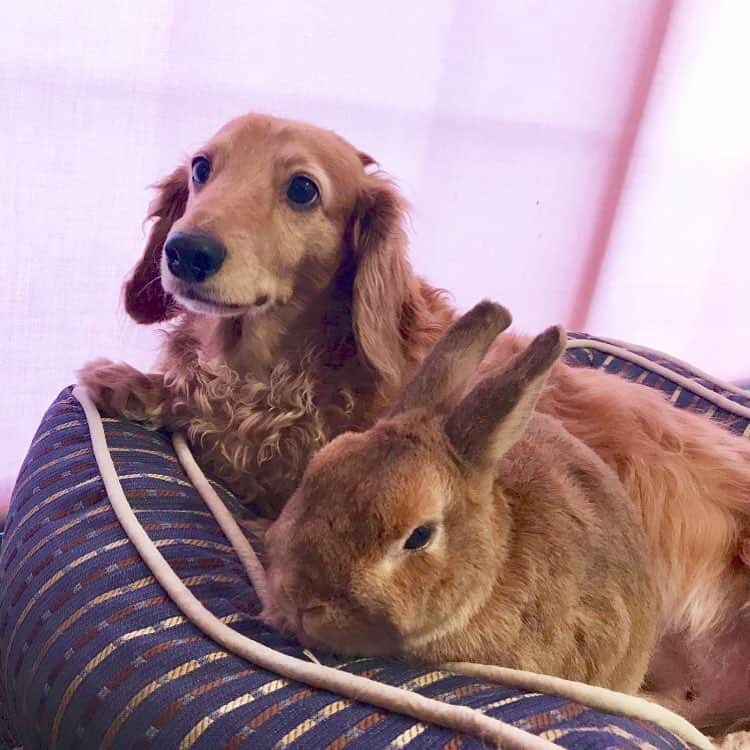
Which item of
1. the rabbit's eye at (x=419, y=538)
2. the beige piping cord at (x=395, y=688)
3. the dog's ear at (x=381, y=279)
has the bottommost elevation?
the beige piping cord at (x=395, y=688)

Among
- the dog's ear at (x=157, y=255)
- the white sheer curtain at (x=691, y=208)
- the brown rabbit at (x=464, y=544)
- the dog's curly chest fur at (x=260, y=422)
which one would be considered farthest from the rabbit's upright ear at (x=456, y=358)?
the white sheer curtain at (x=691, y=208)

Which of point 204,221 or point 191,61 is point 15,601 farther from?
point 191,61

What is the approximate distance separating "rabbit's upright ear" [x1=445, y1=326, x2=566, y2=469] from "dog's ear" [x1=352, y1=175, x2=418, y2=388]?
0.43m

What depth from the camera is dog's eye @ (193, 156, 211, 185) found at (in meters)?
1.27

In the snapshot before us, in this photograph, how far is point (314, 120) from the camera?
178 cm

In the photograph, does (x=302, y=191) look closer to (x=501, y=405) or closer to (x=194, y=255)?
(x=194, y=255)

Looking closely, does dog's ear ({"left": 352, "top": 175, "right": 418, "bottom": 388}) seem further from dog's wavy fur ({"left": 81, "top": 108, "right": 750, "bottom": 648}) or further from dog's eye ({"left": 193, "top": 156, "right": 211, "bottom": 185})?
dog's eye ({"left": 193, "top": 156, "right": 211, "bottom": 185})

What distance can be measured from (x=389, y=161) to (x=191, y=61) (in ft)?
1.79

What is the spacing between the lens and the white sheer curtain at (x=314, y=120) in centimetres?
151

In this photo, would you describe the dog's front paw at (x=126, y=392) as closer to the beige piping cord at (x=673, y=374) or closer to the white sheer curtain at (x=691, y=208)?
the beige piping cord at (x=673, y=374)

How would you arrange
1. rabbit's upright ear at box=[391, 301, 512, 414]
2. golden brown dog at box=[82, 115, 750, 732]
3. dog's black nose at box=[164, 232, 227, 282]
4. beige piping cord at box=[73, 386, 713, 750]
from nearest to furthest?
beige piping cord at box=[73, 386, 713, 750], rabbit's upright ear at box=[391, 301, 512, 414], dog's black nose at box=[164, 232, 227, 282], golden brown dog at box=[82, 115, 750, 732]

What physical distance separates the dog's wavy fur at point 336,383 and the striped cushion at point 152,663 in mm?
175

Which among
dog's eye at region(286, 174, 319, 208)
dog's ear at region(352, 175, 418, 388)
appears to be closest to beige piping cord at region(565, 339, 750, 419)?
dog's ear at region(352, 175, 418, 388)

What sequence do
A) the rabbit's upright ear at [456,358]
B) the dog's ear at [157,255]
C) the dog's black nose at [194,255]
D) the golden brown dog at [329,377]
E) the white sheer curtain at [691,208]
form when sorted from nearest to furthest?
the rabbit's upright ear at [456,358] < the dog's black nose at [194,255] < the golden brown dog at [329,377] < the dog's ear at [157,255] < the white sheer curtain at [691,208]
